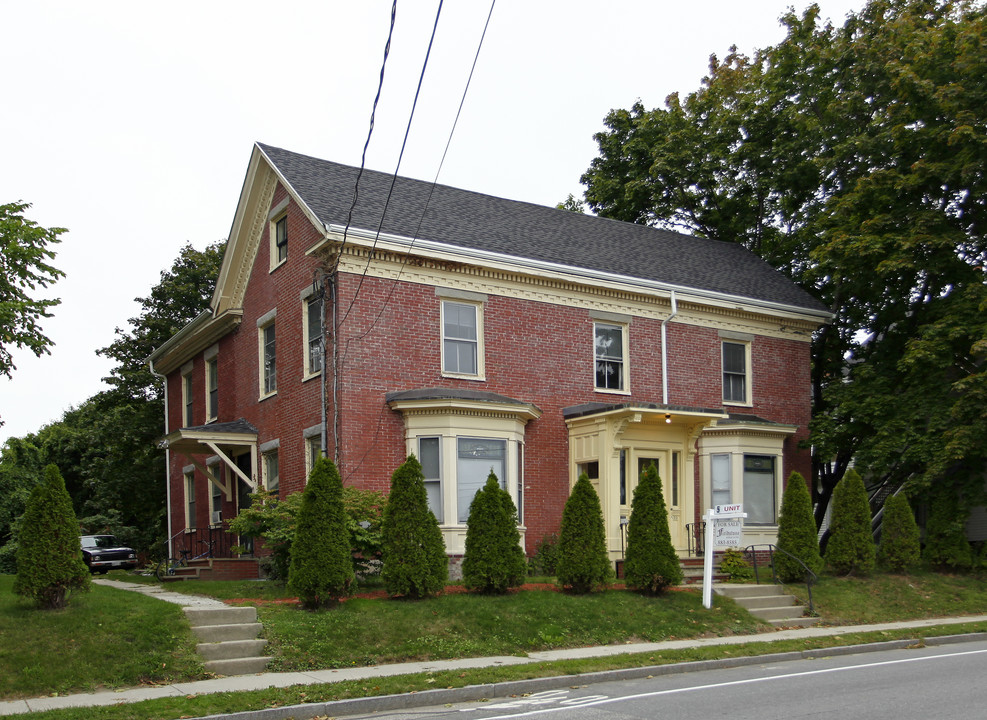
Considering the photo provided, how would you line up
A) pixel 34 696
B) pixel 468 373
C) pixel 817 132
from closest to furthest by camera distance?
pixel 34 696 < pixel 468 373 < pixel 817 132

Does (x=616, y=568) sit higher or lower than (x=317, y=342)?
lower

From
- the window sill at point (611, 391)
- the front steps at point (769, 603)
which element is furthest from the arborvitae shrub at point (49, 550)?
the window sill at point (611, 391)

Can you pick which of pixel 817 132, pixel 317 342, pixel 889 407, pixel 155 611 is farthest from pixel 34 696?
pixel 817 132

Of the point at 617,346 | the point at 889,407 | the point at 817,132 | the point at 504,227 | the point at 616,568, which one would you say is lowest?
the point at 616,568

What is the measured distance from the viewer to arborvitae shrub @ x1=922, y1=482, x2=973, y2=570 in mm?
21438

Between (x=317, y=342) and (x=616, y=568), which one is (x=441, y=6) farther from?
(x=616, y=568)

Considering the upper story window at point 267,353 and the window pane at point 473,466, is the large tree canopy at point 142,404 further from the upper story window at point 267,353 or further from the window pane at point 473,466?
the window pane at point 473,466

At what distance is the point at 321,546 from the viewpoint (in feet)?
47.0

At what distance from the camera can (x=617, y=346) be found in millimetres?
22906

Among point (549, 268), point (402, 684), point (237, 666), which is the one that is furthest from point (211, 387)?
point (402, 684)

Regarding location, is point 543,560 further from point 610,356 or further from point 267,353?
point 267,353

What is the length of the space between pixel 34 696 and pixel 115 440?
29184 millimetres

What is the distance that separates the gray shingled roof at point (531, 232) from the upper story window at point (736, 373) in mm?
1388

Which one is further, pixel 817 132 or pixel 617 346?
pixel 817 132
